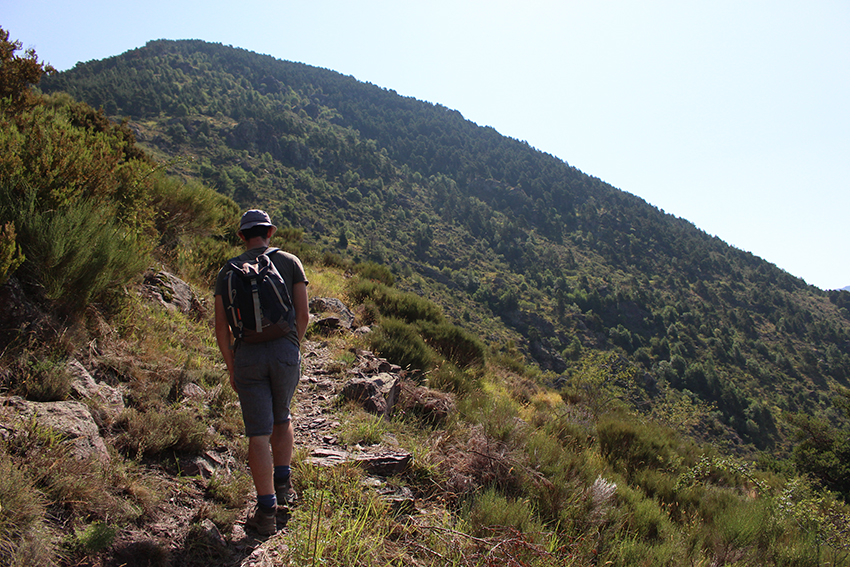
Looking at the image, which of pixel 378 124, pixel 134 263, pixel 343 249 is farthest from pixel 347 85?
pixel 134 263

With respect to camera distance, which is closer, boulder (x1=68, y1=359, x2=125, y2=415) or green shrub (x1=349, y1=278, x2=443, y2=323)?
boulder (x1=68, y1=359, x2=125, y2=415)

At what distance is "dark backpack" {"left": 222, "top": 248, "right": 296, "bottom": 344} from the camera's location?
238 cm

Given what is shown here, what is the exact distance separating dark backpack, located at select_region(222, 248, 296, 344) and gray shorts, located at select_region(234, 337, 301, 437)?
0.07m

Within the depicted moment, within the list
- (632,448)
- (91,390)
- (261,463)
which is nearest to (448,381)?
(632,448)

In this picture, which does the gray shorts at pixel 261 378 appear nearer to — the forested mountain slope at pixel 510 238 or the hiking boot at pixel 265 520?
the hiking boot at pixel 265 520

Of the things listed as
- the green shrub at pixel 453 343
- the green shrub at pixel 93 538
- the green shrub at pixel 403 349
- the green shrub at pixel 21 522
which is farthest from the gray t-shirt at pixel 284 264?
the green shrub at pixel 453 343

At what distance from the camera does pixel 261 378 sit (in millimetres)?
2420

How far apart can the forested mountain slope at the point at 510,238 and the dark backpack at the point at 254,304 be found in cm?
4181

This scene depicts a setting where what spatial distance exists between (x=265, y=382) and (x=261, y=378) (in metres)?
0.05

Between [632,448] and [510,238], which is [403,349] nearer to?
[632,448]

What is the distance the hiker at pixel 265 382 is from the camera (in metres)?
2.39

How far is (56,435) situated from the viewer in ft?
7.27

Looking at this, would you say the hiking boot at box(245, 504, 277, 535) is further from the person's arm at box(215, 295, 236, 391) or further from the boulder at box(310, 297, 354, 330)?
the boulder at box(310, 297, 354, 330)

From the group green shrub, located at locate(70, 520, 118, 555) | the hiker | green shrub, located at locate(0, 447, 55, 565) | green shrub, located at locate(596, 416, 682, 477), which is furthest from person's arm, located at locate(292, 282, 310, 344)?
green shrub, located at locate(596, 416, 682, 477)
